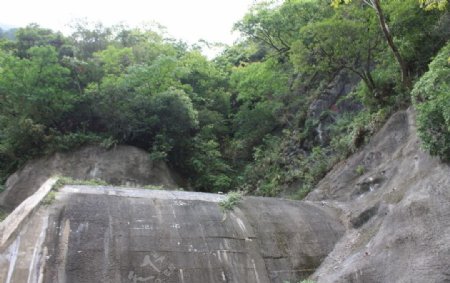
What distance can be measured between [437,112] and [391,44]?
4.96 m

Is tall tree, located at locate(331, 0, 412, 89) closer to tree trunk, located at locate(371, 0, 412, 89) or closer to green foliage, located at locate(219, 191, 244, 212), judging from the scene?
tree trunk, located at locate(371, 0, 412, 89)

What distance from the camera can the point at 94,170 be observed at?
21.6 m

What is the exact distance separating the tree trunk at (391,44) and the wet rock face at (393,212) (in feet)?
4.22

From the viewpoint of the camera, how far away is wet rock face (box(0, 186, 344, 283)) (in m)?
8.60

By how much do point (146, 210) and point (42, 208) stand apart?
2314 millimetres

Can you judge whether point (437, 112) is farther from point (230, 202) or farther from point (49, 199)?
point (49, 199)

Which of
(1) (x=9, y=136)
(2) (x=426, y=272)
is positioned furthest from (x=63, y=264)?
(1) (x=9, y=136)

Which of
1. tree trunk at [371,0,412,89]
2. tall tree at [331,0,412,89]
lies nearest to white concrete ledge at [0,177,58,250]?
tall tree at [331,0,412,89]

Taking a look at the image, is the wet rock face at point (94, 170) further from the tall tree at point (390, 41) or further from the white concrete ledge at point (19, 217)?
the tall tree at point (390, 41)

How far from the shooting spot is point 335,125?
65.8 ft

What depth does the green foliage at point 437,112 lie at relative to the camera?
31.4ft

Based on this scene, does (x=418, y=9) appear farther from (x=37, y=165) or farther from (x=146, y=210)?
(x=37, y=165)

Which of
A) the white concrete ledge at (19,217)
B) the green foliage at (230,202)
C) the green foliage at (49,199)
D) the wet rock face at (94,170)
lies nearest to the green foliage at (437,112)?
the green foliage at (230,202)

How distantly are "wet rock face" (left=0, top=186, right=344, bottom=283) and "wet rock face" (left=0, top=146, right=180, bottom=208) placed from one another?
34.3ft
